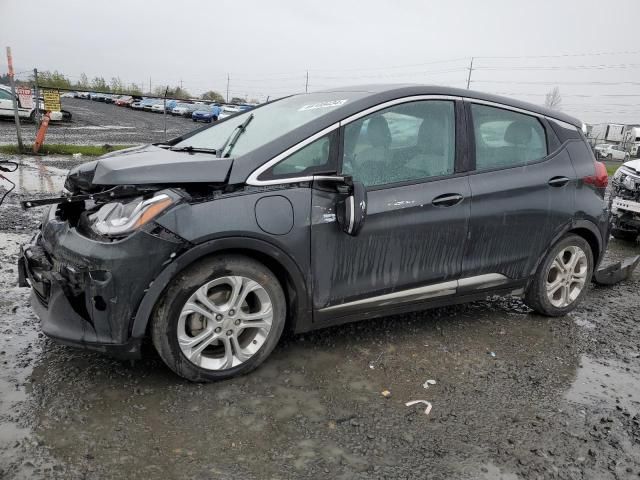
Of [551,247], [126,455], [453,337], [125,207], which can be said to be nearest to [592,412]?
[453,337]

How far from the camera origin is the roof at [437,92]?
3.44 meters

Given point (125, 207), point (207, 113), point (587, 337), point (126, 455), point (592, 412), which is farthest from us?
point (207, 113)

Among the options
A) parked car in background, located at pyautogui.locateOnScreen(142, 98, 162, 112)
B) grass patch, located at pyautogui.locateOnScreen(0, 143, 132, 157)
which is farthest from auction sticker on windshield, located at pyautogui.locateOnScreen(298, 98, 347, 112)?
parked car in background, located at pyautogui.locateOnScreen(142, 98, 162, 112)

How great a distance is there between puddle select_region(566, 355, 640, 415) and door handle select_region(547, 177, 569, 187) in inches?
49.3

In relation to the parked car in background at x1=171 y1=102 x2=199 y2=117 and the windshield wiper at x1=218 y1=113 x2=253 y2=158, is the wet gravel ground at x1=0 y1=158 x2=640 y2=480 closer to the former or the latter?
the windshield wiper at x1=218 y1=113 x2=253 y2=158

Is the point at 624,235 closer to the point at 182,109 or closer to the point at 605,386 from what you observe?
the point at 605,386

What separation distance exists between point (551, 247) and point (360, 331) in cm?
162

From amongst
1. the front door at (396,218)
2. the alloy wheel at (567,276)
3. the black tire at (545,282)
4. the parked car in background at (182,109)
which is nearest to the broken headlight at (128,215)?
the front door at (396,218)

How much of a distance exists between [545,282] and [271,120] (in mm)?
2455

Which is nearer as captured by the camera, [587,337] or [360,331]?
[360,331]

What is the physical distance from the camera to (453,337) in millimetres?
3896

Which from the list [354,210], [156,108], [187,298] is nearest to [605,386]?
[354,210]

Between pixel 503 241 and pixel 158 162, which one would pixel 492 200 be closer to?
pixel 503 241

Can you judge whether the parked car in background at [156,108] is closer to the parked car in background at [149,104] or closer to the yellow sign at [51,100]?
the parked car in background at [149,104]
